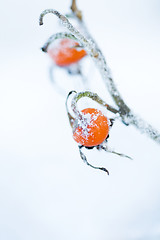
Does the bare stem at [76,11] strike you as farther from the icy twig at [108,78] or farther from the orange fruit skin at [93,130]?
the orange fruit skin at [93,130]

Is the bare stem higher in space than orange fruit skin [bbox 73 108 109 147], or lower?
higher

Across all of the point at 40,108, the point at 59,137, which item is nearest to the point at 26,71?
the point at 40,108

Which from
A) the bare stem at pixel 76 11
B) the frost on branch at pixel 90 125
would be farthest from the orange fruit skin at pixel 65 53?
the frost on branch at pixel 90 125

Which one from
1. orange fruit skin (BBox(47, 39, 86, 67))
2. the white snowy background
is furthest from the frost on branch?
the white snowy background

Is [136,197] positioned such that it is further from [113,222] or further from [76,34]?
[76,34]

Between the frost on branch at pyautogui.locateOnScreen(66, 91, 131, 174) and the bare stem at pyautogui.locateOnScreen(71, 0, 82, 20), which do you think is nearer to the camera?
the frost on branch at pyautogui.locateOnScreen(66, 91, 131, 174)

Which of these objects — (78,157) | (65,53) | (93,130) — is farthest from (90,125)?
(78,157)

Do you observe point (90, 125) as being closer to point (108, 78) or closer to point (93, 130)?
point (93, 130)

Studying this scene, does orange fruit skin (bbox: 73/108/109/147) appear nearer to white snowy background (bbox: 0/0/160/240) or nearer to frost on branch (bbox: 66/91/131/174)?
frost on branch (bbox: 66/91/131/174)
